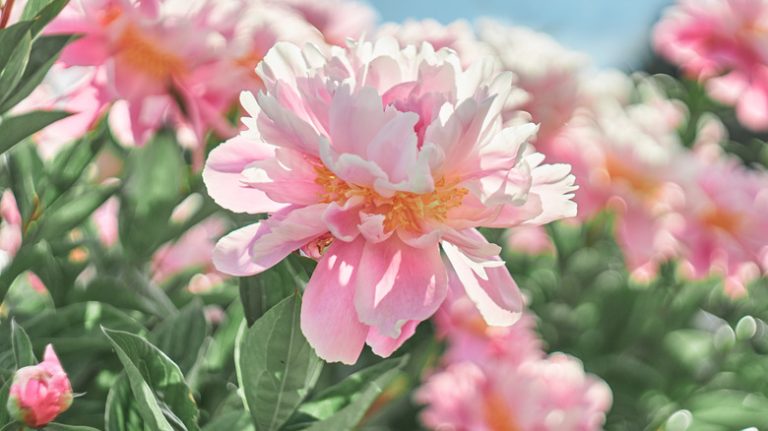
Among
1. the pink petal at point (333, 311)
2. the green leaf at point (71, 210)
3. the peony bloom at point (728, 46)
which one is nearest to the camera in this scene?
the pink petal at point (333, 311)

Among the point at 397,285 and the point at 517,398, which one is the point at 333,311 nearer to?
the point at 397,285

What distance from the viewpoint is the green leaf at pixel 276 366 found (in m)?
0.45

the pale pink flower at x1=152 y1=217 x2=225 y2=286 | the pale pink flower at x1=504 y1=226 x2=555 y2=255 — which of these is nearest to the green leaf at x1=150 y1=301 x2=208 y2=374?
the pale pink flower at x1=152 y1=217 x2=225 y2=286

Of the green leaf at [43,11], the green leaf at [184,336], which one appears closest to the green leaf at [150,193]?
the green leaf at [184,336]

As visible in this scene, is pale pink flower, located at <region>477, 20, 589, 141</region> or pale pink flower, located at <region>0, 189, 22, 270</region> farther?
pale pink flower, located at <region>477, 20, 589, 141</region>

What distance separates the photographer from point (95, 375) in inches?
28.2

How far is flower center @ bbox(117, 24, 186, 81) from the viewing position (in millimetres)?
686

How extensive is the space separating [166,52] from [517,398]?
511mm

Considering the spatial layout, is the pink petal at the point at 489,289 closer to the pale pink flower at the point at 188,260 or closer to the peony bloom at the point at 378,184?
the peony bloom at the point at 378,184

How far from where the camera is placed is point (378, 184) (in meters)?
0.44

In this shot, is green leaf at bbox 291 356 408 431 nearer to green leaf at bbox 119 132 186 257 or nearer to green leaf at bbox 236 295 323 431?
green leaf at bbox 236 295 323 431

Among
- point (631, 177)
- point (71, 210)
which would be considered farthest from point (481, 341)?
point (71, 210)

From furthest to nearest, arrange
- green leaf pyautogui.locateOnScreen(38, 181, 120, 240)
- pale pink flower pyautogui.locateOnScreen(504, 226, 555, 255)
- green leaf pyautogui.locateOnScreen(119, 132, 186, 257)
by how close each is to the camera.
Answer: pale pink flower pyautogui.locateOnScreen(504, 226, 555, 255)
green leaf pyautogui.locateOnScreen(119, 132, 186, 257)
green leaf pyautogui.locateOnScreen(38, 181, 120, 240)

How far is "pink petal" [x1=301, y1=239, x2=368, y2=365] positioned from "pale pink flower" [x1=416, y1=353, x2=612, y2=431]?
1.75 feet
